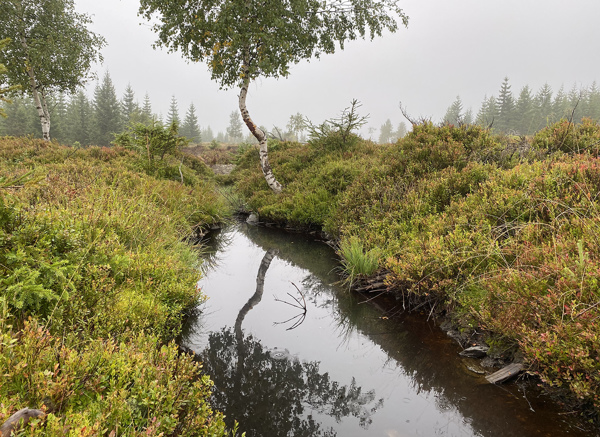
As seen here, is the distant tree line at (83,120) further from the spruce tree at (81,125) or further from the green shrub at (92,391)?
the green shrub at (92,391)

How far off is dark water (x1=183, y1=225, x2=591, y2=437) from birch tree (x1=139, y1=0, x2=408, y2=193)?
845cm

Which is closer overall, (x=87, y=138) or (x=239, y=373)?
(x=239, y=373)

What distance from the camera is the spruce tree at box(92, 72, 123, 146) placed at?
53.0 m

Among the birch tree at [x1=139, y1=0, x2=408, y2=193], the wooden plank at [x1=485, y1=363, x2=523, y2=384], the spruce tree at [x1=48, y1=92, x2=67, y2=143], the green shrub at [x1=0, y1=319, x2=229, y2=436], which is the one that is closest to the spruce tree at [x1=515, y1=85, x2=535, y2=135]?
the birch tree at [x1=139, y1=0, x2=408, y2=193]

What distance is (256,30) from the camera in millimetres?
11875

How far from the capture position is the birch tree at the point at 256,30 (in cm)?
1165

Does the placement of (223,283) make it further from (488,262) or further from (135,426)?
(488,262)

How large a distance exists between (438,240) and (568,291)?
8.03ft

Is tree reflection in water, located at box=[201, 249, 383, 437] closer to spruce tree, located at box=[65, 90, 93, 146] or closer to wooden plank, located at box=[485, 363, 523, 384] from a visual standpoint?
wooden plank, located at box=[485, 363, 523, 384]

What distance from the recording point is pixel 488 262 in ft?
16.1

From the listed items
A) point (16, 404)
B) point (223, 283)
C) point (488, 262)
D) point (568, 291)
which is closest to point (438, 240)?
point (488, 262)

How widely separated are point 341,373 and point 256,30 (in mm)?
12442

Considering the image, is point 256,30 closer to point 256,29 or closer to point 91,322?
point 256,29

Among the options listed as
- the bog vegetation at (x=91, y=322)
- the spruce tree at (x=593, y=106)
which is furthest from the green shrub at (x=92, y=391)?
the spruce tree at (x=593, y=106)
